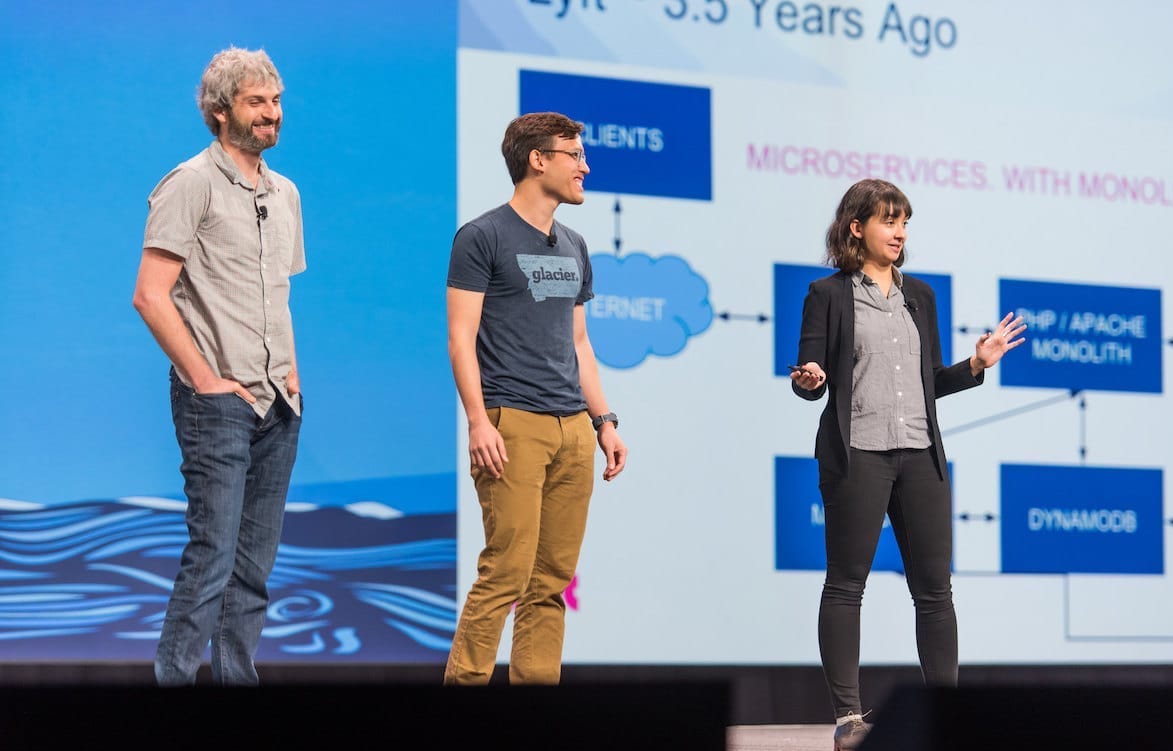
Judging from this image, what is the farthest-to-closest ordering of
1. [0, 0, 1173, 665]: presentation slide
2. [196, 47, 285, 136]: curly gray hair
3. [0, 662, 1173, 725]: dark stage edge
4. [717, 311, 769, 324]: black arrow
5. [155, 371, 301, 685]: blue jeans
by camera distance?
[717, 311, 769, 324]: black arrow < [0, 0, 1173, 665]: presentation slide < [0, 662, 1173, 725]: dark stage edge < [196, 47, 285, 136]: curly gray hair < [155, 371, 301, 685]: blue jeans

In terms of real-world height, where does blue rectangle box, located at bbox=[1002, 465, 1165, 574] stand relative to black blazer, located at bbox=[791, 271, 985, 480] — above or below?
below

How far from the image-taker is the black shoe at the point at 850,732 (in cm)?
267

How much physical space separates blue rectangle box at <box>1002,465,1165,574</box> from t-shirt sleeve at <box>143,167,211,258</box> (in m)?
2.92

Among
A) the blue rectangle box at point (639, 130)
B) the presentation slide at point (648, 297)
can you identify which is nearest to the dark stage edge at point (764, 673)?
the presentation slide at point (648, 297)

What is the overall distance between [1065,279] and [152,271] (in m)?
3.19

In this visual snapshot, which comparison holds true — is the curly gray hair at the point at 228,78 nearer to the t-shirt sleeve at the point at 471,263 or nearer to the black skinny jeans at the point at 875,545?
the t-shirt sleeve at the point at 471,263

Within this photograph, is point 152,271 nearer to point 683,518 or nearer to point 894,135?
point 683,518

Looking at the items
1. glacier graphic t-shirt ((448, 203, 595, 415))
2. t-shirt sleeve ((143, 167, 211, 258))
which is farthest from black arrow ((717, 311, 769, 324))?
t-shirt sleeve ((143, 167, 211, 258))

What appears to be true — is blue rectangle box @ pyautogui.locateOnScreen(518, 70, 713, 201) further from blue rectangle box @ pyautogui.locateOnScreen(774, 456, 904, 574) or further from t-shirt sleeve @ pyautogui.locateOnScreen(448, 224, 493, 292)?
t-shirt sleeve @ pyautogui.locateOnScreen(448, 224, 493, 292)

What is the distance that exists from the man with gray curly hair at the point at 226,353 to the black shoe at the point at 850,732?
1.06 metres

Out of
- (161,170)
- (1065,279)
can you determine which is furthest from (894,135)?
A: (161,170)

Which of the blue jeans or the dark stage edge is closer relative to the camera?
the blue jeans

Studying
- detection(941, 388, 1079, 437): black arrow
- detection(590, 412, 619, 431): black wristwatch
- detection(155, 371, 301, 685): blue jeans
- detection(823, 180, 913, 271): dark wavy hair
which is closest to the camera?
detection(155, 371, 301, 685): blue jeans

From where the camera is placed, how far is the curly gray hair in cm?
261
